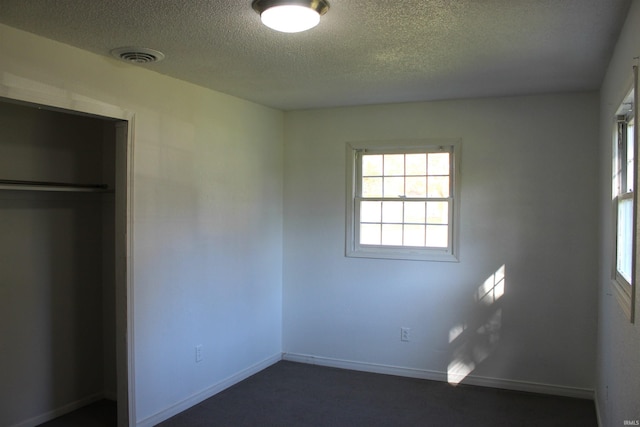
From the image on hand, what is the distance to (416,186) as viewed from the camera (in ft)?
14.8

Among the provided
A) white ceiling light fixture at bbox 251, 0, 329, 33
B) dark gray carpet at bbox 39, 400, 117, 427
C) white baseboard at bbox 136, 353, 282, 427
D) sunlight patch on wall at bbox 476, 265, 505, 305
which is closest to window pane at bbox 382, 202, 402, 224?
sunlight patch on wall at bbox 476, 265, 505, 305

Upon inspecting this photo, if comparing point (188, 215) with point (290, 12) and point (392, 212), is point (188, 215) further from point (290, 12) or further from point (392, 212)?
point (290, 12)

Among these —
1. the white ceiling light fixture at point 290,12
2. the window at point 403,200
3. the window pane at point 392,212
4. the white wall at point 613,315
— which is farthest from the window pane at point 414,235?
the white ceiling light fixture at point 290,12

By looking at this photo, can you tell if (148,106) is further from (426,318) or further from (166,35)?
(426,318)

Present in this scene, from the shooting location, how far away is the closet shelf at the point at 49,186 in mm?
3170

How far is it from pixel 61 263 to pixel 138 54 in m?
1.73

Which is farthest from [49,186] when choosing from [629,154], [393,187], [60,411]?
[629,154]

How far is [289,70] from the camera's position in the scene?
11.1ft

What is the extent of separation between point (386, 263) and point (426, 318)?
1.96 feet

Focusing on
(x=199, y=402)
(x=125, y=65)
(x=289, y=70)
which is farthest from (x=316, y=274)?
(x=125, y=65)

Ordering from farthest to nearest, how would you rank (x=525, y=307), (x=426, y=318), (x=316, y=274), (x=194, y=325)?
(x=316, y=274), (x=426, y=318), (x=525, y=307), (x=194, y=325)

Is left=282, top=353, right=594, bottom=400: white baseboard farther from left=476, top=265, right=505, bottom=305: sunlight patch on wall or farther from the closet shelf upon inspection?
the closet shelf

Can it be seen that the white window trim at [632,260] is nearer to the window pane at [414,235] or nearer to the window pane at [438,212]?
the window pane at [438,212]

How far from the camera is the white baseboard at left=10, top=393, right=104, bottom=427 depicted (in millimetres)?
3449
